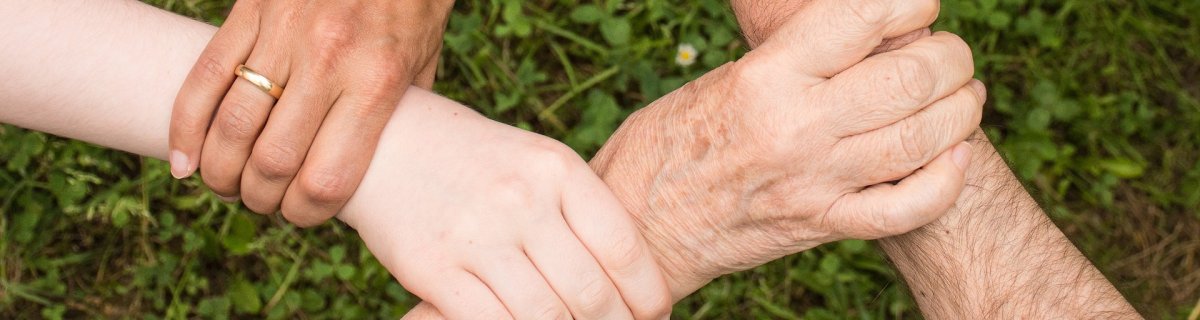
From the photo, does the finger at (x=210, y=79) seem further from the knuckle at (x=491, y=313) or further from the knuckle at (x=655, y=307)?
the knuckle at (x=655, y=307)

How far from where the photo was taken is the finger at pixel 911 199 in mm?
1951

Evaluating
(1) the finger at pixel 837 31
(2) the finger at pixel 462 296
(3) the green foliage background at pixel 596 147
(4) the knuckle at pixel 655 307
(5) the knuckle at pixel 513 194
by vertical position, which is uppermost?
(1) the finger at pixel 837 31

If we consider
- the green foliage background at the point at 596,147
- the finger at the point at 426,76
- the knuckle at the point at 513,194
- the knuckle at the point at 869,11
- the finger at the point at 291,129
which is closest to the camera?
the knuckle at the point at 869,11

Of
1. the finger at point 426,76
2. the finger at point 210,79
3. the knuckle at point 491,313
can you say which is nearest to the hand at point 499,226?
the knuckle at point 491,313

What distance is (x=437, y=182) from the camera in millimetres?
2154

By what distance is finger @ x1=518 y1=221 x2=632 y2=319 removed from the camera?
2.09 meters

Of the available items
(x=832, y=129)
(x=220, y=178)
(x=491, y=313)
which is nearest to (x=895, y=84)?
(x=832, y=129)

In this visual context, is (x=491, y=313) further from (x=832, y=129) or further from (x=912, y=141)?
(x=912, y=141)

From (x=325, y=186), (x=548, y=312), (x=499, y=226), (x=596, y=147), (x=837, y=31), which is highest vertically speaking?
(x=837, y=31)

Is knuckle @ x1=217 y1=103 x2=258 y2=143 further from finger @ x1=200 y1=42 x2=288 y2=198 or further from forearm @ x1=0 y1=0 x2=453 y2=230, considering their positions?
forearm @ x1=0 y1=0 x2=453 y2=230

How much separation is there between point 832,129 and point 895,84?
0.48ft

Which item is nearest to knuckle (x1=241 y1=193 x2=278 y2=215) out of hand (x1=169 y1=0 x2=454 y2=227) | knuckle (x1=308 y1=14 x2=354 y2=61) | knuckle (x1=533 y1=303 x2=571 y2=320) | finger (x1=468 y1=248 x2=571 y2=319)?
hand (x1=169 y1=0 x2=454 y2=227)

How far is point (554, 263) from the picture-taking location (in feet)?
6.88

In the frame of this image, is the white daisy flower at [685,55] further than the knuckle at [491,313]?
Yes
